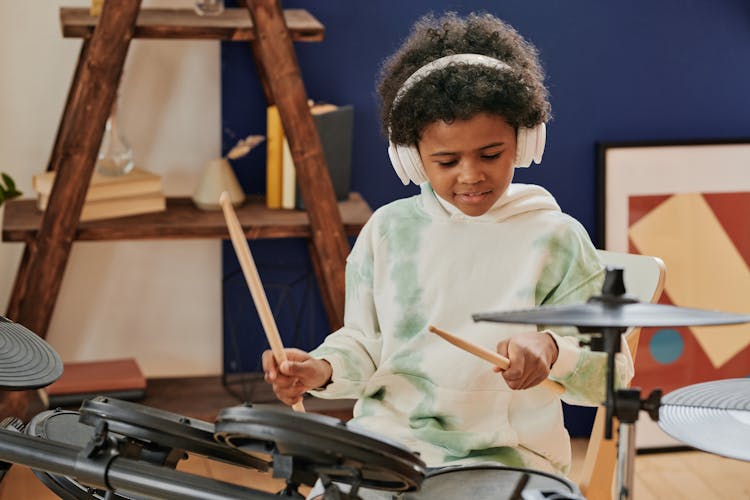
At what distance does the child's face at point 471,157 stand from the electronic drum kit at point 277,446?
1.00ft

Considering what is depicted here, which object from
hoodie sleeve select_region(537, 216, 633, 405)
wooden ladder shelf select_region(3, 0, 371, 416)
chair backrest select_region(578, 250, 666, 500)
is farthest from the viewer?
wooden ladder shelf select_region(3, 0, 371, 416)

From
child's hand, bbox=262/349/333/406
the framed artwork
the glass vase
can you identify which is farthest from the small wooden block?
child's hand, bbox=262/349/333/406

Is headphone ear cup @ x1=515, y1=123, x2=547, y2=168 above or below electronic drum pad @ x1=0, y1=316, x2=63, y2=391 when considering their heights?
above

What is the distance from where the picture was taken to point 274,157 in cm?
287

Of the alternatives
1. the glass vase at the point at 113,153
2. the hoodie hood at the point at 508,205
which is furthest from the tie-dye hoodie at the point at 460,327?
the glass vase at the point at 113,153

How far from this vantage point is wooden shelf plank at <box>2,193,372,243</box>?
270cm

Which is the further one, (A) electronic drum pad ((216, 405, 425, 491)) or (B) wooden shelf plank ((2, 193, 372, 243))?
(B) wooden shelf plank ((2, 193, 372, 243))

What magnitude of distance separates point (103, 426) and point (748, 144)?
2325mm

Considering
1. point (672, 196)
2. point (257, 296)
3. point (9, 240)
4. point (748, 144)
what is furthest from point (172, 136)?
point (257, 296)

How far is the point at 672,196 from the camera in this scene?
319 centimetres

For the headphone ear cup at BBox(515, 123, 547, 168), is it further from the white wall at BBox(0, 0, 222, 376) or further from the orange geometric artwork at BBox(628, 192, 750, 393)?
the orange geometric artwork at BBox(628, 192, 750, 393)

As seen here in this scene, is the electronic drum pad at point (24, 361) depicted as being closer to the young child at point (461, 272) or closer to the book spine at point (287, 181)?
the young child at point (461, 272)

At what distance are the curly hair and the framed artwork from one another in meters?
1.50

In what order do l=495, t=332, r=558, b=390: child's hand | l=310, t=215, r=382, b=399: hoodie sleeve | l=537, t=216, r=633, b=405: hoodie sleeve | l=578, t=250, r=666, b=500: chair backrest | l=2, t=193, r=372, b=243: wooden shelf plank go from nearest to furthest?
l=495, t=332, r=558, b=390: child's hand → l=537, t=216, r=633, b=405: hoodie sleeve → l=310, t=215, r=382, b=399: hoodie sleeve → l=578, t=250, r=666, b=500: chair backrest → l=2, t=193, r=372, b=243: wooden shelf plank
